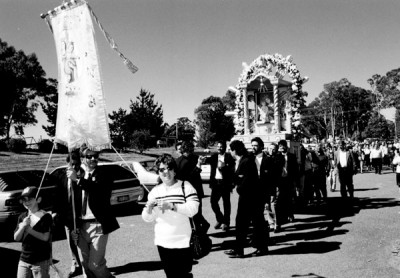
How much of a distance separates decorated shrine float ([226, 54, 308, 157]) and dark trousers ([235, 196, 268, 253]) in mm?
6797

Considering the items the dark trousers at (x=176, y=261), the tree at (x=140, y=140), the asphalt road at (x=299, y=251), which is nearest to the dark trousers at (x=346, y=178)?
the asphalt road at (x=299, y=251)

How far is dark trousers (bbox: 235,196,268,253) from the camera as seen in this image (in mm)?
5793

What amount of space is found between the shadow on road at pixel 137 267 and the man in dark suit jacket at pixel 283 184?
2.94m

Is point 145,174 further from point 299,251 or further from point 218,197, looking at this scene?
point 299,251

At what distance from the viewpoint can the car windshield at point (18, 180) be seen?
817 centimetres

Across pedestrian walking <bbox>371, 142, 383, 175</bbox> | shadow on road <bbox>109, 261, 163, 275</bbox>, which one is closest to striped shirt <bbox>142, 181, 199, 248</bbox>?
shadow on road <bbox>109, 261, 163, 275</bbox>

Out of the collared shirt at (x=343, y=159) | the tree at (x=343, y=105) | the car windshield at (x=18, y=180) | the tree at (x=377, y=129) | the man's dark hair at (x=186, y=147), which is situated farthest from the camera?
the tree at (x=343, y=105)

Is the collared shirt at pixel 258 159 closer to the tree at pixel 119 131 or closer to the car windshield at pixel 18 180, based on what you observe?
the car windshield at pixel 18 180

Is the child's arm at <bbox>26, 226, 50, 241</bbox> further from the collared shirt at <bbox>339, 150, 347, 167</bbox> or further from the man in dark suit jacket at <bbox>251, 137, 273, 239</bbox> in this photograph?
the collared shirt at <bbox>339, 150, 347, 167</bbox>

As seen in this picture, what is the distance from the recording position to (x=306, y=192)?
434 inches

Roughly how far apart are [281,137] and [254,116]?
1901 mm

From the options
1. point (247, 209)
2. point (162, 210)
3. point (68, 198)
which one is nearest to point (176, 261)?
point (162, 210)

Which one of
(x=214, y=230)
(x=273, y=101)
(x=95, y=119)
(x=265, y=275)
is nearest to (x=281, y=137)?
(x=273, y=101)

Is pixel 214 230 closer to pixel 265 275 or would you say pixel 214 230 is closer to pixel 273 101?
pixel 265 275
